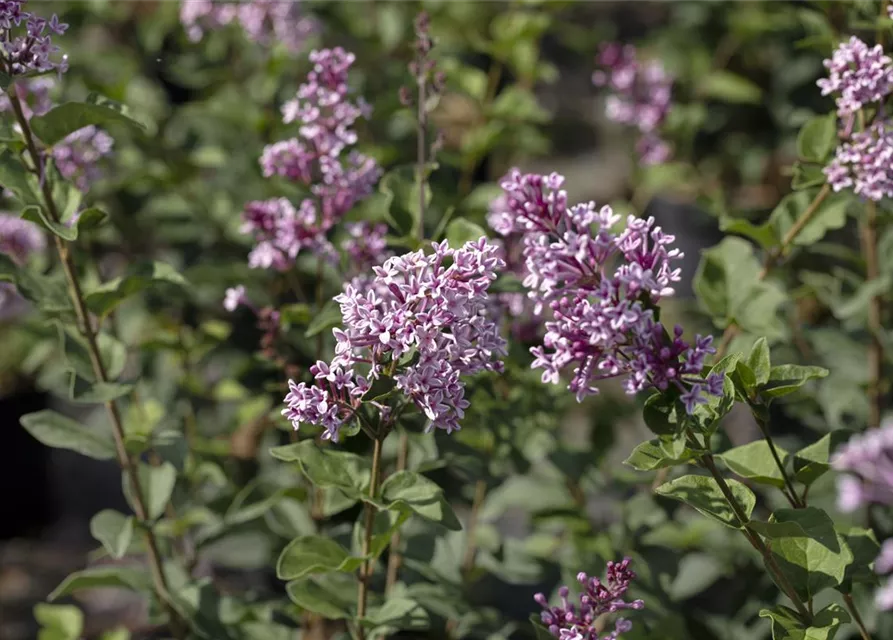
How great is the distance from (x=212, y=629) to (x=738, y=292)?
121 centimetres

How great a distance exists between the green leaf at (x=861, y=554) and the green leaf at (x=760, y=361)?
0.37 meters

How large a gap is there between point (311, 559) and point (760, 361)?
30.7 inches

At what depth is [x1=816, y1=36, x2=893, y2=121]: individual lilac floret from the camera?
1.62 meters

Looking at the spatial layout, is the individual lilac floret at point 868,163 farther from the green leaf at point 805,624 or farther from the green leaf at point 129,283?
the green leaf at point 129,283

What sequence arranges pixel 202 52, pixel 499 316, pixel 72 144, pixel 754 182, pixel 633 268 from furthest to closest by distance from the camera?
pixel 754 182
pixel 202 52
pixel 72 144
pixel 499 316
pixel 633 268

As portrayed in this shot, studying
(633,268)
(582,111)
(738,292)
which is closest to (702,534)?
(738,292)

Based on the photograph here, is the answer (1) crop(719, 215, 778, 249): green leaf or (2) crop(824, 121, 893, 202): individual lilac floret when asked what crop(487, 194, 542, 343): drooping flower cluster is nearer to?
(1) crop(719, 215, 778, 249): green leaf

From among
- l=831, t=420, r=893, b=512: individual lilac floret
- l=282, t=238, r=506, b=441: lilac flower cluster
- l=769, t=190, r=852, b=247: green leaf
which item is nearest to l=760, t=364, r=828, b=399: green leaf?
l=831, t=420, r=893, b=512: individual lilac floret

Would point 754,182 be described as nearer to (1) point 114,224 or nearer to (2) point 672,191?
(2) point 672,191

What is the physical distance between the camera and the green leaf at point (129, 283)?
1.83m

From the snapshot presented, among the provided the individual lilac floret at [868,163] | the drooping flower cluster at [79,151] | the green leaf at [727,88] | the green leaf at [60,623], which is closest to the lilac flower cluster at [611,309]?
the individual lilac floret at [868,163]

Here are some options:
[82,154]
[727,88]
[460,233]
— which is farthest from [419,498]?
[727,88]

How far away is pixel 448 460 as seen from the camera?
180cm

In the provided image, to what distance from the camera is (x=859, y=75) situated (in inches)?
64.2
